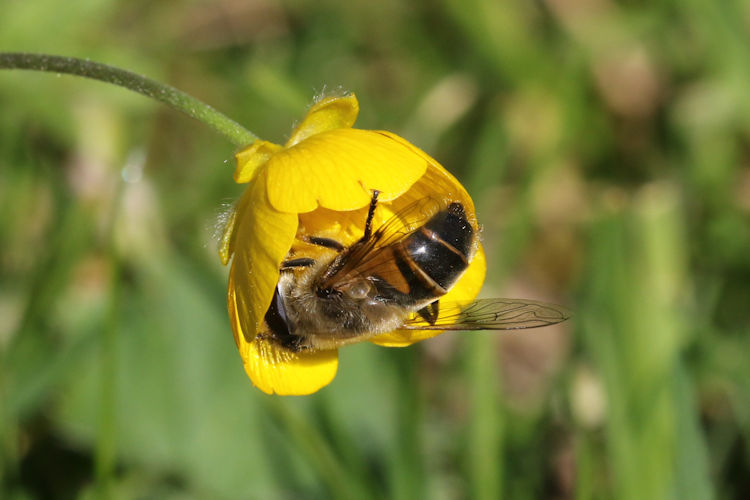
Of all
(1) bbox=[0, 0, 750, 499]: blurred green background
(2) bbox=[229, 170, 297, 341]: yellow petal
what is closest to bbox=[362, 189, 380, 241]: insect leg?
(2) bbox=[229, 170, 297, 341]: yellow petal

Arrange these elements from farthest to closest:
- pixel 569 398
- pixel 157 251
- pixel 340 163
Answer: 1. pixel 157 251
2. pixel 569 398
3. pixel 340 163

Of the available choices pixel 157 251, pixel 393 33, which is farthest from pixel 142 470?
pixel 393 33

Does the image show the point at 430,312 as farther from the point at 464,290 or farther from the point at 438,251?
the point at 438,251

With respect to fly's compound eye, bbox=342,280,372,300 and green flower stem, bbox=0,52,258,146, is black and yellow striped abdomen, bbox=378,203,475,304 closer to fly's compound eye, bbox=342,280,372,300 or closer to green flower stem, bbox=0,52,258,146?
fly's compound eye, bbox=342,280,372,300

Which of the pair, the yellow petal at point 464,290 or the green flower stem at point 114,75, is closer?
the green flower stem at point 114,75

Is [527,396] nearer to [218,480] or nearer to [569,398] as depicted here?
[569,398]

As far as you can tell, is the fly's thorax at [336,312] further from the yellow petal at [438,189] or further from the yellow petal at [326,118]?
the yellow petal at [326,118]

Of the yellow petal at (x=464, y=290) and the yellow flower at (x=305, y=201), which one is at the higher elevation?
the yellow flower at (x=305, y=201)

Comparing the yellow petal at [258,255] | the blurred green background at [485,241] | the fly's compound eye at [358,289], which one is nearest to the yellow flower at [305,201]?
the yellow petal at [258,255]
